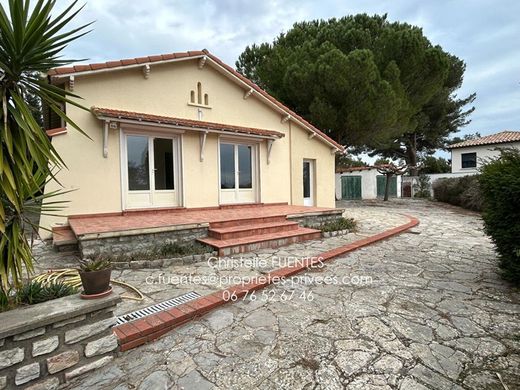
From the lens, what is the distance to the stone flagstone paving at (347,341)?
2.47m

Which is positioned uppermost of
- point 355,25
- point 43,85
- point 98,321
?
point 355,25

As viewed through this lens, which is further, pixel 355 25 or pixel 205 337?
pixel 355 25

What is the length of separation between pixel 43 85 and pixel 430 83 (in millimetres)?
19623

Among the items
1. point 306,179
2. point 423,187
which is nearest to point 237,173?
point 306,179

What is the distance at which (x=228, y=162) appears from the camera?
412 inches

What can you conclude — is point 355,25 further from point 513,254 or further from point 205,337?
point 205,337

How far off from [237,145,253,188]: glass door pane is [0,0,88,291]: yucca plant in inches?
321

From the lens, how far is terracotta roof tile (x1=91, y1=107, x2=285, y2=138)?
7.42 metres

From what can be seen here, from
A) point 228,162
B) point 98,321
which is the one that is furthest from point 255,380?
point 228,162

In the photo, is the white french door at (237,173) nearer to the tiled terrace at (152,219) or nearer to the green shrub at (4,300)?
the tiled terrace at (152,219)

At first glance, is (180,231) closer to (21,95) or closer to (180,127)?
(180,127)

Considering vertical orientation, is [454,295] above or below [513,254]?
below

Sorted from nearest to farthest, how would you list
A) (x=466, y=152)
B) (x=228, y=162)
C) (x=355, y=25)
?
(x=228, y=162) < (x=355, y=25) < (x=466, y=152)

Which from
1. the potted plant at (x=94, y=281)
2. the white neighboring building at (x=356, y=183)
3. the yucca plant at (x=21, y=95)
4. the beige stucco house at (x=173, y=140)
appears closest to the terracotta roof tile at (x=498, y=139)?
the white neighboring building at (x=356, y=183)
